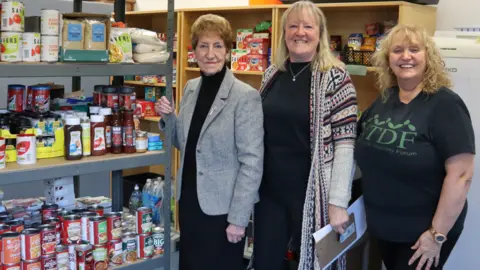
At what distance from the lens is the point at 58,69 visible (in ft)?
6.51

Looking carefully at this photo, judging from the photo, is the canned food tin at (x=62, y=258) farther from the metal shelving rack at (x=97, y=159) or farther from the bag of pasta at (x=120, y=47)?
the bag of pasta at (x=120, y=47)

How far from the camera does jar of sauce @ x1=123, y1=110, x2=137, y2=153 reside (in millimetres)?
2271

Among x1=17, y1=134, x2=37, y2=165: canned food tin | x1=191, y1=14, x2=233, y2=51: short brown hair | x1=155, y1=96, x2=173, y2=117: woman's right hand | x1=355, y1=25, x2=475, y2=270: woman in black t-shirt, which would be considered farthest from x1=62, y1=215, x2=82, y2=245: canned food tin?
x1=355, y1=25, x2=475, y2=270: woman in black t-shirt

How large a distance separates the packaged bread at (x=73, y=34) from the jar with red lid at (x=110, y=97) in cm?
32

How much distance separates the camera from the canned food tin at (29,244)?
6.72 feet

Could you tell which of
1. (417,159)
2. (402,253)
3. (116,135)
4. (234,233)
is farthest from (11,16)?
(402,253)

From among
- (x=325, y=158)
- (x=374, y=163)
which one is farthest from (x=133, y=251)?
(x=374, y=163)

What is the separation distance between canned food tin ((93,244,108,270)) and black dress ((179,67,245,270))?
1.16 feet

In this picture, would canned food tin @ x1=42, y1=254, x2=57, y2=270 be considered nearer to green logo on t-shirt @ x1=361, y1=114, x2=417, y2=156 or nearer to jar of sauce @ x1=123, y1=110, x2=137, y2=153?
jar of sauce @ x1=123, y1=110, x2=137, y2=153

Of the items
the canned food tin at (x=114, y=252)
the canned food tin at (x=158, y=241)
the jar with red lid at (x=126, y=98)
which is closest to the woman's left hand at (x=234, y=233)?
the canned food tin at (x=158, y=241)

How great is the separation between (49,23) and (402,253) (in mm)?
1627

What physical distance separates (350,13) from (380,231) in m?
2.11

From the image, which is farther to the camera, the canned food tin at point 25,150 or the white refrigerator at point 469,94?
the white refrigerator at point 469,94

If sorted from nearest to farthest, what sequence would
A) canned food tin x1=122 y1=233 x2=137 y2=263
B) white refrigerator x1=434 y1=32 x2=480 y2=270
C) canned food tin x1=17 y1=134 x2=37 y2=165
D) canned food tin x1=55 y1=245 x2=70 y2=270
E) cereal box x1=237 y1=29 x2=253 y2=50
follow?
canned food tin x1=17 y1=134 x2=37 y2=165
canned food tin x1=55 y1=245 x2=70 y2=270
canned food tin x1=122 y1=233 x2=137 y2=263
white refrigerator x1=434 y1=32 x2=480 y2=270
cereal box x1=237 y1=29 x2=253 y2=50
